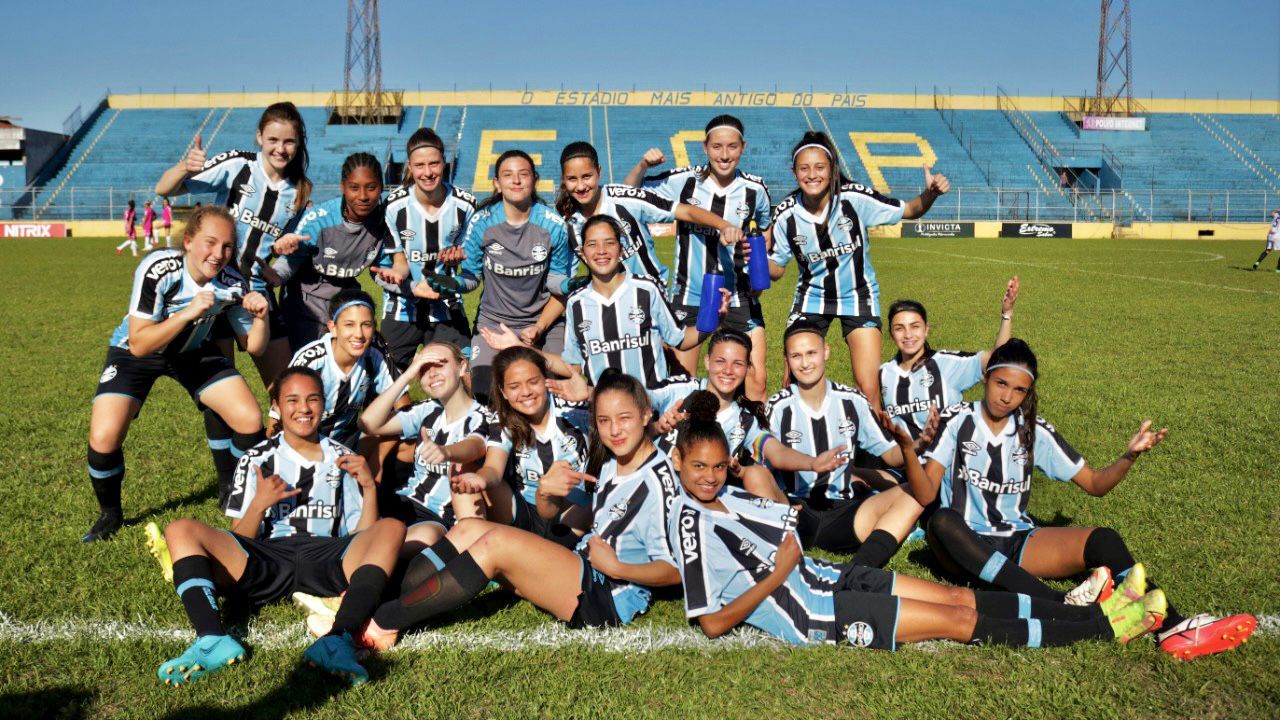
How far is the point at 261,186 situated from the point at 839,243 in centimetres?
346

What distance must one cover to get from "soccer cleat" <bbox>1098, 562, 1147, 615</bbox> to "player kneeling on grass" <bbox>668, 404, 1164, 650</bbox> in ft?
0.07

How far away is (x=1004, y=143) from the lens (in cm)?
4406

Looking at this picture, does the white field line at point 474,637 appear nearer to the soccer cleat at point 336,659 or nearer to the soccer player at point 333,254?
the soccer cleat at point 336,659

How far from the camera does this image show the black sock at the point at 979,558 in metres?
3.71

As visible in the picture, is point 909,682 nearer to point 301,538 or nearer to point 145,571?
point 301,538

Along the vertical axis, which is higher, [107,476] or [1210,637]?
[107,476]

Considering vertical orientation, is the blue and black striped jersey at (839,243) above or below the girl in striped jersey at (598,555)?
above

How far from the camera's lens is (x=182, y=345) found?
4738 mm

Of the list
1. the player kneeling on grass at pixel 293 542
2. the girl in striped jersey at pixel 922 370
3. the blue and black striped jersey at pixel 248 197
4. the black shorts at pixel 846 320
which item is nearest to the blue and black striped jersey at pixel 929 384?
the girl in striped jersey at pixel 922 370

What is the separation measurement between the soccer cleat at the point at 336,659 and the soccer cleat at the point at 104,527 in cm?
205

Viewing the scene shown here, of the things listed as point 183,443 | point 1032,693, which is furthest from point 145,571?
point 1032,693

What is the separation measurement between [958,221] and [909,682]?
34.8 m

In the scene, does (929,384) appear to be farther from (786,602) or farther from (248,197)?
(248,197)

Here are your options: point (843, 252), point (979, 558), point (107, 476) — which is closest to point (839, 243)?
point (843, 252)
